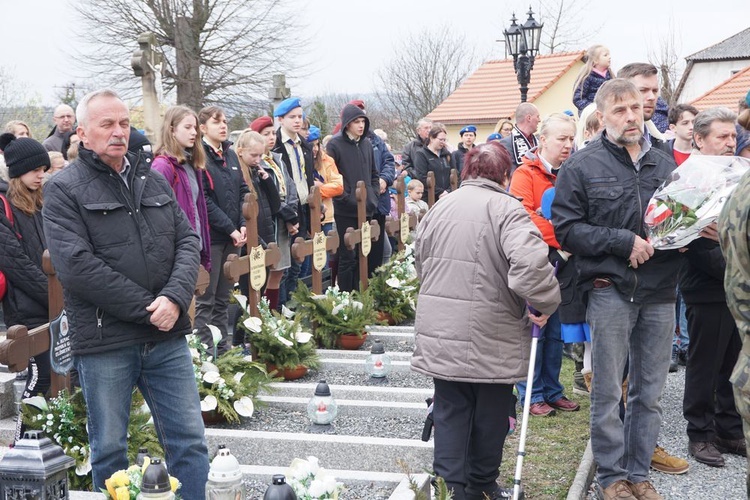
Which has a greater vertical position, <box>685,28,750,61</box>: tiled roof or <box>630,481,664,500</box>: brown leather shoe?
<box>685,28,750,61</box>: tiled roof

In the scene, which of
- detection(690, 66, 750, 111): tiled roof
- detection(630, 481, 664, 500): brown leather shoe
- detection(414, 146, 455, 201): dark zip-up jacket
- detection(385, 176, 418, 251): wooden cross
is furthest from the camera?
detection(690, 66, 750, 111): tiled roof

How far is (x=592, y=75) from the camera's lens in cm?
771

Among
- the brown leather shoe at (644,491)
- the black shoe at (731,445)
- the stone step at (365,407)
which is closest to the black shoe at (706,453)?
the black shoe at (731,445)

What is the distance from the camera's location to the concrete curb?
4625 mm

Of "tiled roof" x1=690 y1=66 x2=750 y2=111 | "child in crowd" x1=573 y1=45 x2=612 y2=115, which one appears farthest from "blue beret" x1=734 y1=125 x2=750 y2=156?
"tiled roof" x1=690 y1=66 x2=750 y2=111

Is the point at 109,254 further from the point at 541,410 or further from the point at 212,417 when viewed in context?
the point at 541,410

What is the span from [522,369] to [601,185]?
1022 millimetres

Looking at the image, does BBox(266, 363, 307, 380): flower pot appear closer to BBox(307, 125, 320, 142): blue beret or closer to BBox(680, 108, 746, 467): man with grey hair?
BBox(680, 108, 746, 467): man with grey hair

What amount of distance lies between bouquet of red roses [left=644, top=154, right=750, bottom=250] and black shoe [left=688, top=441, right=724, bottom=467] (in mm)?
1582

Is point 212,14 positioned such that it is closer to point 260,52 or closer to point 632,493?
point 260,52

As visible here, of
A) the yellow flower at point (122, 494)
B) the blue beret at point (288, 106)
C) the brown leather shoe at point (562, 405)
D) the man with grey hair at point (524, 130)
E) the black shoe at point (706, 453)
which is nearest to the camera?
the yellow flower at point (122, 494)

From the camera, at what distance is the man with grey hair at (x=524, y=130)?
8117 millimetres

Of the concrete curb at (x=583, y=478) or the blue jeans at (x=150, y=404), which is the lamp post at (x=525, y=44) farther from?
the blue jeans at (x=150, y=404)

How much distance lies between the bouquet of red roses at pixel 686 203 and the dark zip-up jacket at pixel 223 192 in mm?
3556
